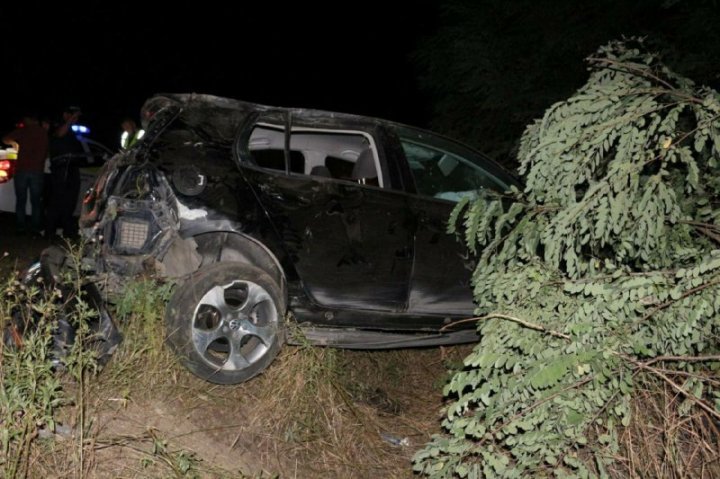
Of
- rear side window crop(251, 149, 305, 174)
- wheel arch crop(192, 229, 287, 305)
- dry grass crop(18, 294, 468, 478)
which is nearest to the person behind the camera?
dry grass crop(18, 294, 468, 478)

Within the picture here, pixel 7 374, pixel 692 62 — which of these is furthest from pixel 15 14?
pixel 7 374

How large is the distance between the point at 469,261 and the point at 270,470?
7.01 feet

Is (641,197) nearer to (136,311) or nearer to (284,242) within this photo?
(284,242)

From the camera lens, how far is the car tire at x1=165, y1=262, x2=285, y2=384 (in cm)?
479

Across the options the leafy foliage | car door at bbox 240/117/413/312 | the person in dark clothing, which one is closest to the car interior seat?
car door at bbox 240/117/413/312

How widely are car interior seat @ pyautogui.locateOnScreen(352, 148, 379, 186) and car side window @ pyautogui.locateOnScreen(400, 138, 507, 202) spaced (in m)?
0.26

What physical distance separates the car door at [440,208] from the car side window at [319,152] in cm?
31

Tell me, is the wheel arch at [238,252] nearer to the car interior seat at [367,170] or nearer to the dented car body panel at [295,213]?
the dented car body panel at [295,213]

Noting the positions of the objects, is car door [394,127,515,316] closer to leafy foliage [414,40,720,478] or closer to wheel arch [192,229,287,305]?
wheel arch [192,229,287,305]

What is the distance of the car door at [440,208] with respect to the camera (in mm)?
5551

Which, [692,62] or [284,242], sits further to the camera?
[692,62]

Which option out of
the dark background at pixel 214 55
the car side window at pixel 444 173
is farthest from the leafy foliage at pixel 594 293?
the dark background at pixel 214 55

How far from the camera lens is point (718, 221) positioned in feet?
12.1

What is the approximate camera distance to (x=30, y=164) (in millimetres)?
10641
